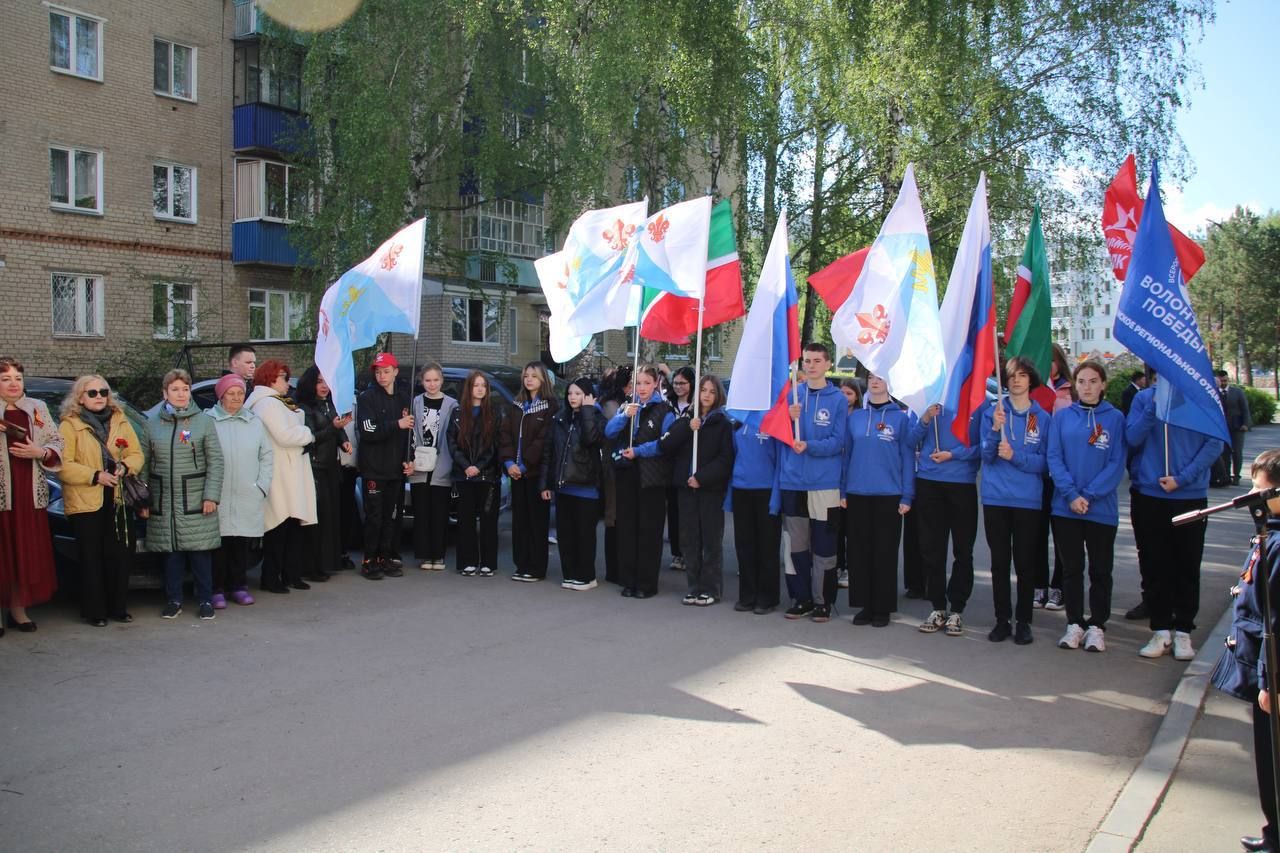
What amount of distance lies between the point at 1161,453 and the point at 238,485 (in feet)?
22.8

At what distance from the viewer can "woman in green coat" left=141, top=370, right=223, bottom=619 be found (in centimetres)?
805

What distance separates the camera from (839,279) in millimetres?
8305

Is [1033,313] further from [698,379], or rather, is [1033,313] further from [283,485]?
[283,485]

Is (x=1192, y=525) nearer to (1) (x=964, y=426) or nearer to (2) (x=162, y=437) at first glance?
(1) (x=964, y=426)

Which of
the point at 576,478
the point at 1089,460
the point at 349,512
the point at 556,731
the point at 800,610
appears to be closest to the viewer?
the point at 556,731

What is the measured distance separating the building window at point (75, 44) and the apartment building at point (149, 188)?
3 centimetres

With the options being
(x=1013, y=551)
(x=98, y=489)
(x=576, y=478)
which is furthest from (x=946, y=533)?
(x=98, y=489)

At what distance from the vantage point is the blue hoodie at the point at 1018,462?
24.8ft

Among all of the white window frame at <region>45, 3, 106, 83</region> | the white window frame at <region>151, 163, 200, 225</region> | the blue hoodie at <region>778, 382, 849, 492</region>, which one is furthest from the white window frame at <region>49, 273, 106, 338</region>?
the blue hoodie at <region>778, 382, 849, 492</region>

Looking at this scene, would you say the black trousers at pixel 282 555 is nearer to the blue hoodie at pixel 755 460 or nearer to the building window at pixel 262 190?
the blue hoodie at pixel 755 460

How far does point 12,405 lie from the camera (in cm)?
744

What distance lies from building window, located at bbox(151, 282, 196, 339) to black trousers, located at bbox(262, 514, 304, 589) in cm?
1679

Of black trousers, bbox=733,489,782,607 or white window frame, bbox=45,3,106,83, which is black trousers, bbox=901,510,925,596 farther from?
white window frame, bbox=45,3,106,83

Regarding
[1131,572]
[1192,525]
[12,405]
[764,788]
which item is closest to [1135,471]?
[1192,525]
